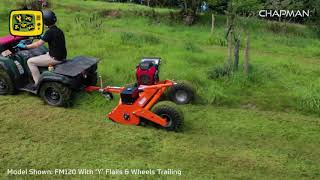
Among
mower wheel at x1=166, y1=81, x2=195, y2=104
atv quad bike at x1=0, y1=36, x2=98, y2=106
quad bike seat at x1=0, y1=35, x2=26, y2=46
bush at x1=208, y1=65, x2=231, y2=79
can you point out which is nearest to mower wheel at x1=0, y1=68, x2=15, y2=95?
atv quad bike at x1=0, y1=36, x2=98, y2=106

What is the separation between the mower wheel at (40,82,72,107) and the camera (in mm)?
7651

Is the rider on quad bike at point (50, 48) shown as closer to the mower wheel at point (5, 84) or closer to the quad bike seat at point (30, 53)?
the quad bike seat at point (30, 53)

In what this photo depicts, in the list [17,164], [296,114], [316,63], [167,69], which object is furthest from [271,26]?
[17,164]

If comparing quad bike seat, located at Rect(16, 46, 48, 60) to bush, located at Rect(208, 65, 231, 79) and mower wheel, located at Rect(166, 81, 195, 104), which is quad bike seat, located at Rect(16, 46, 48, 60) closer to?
mower wheel, located at Rect(166, 81, 195, 104)

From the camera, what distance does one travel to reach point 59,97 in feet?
25.7

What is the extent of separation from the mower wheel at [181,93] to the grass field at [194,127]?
22cm

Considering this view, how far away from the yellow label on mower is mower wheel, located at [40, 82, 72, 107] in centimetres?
147

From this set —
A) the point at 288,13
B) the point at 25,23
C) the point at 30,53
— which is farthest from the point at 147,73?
the point at 288,13

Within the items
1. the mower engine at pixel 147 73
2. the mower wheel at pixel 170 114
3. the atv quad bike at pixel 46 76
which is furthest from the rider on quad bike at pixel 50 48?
the mower wheel at pixel 170 114

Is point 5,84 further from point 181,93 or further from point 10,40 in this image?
point 181,93

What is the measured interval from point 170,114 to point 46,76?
2.46 m

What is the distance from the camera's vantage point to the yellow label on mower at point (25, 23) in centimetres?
852

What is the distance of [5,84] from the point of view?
323 inches

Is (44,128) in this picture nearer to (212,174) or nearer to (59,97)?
(59,97)
